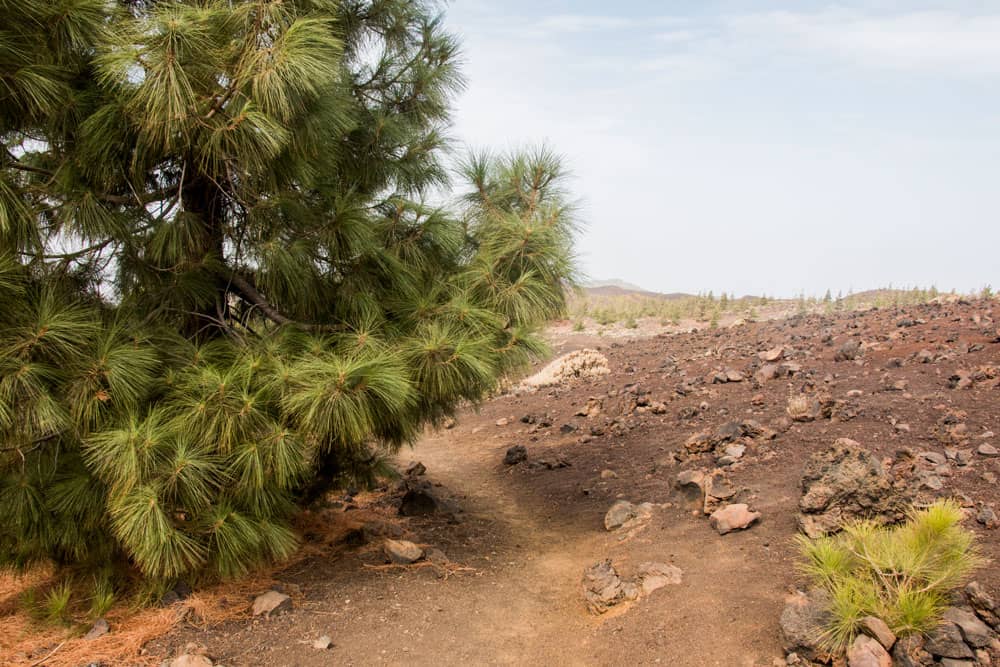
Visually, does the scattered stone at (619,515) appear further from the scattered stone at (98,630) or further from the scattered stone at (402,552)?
the scattered stone at (98,630)

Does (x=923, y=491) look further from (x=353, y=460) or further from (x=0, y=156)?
(x=0, y=156)

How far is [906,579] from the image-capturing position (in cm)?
305

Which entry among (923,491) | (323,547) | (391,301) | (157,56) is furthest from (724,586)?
(157,56)

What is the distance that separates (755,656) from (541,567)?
2.02 m

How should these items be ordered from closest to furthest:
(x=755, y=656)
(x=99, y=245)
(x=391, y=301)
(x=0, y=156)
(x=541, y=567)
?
(x=755, y=656) < (x=0, y=156) < (x=99, y=245) < (x=391, y=301) < (x=541, y=567)

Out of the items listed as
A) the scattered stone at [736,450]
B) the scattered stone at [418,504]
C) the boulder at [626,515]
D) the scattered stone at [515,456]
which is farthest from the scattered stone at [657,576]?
the scattered stone at [515,456]

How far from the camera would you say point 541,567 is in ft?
16.5

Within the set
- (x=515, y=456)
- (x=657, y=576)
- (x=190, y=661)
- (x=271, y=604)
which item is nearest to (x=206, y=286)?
(x=271, y=604)

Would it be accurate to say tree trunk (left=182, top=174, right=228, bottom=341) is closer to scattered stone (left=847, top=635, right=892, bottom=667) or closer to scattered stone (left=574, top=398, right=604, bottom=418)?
scattered stone (left=847, top=635, right=892, bottom=667)

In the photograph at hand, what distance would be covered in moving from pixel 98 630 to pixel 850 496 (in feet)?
14.2

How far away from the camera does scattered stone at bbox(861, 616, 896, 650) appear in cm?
293

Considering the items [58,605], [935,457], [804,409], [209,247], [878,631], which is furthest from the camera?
[804,409]

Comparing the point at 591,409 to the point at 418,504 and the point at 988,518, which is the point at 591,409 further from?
the point at 988,518

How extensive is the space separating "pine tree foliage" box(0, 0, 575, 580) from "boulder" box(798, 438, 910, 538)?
196 centimetres
